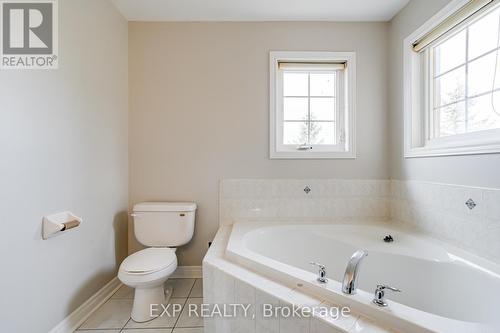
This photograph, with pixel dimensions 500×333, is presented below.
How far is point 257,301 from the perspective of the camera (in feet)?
3.38

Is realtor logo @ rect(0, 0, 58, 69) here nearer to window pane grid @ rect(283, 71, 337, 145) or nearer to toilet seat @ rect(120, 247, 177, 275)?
toilet seat @ rect(120, 247, 177, 275)

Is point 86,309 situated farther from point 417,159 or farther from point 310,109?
point 417,159

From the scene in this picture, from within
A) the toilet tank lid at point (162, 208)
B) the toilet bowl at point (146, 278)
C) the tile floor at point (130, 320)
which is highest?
the toilet tank lid at point (162, 208)

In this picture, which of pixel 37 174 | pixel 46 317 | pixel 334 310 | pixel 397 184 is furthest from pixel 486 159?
pixel 46 317

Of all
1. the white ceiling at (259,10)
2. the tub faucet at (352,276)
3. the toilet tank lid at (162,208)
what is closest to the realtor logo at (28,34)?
the white ceiling at (259,10)

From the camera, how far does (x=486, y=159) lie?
4.04ft

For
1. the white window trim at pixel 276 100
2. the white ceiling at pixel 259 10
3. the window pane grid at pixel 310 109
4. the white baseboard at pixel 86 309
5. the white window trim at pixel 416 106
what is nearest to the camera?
the white baseboard at pixel 86 309

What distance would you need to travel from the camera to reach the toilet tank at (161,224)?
1.93 m

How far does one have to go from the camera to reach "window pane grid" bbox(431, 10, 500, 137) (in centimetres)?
131

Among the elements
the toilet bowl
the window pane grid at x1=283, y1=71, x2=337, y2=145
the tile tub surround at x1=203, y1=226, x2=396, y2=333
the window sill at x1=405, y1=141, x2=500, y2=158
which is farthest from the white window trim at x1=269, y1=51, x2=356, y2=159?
the toilet bowl

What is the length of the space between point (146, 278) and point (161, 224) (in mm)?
522

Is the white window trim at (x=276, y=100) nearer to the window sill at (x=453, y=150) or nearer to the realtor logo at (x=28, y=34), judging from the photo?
the window sill at (x=453, y=150)

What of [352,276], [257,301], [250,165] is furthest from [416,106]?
[257,301]

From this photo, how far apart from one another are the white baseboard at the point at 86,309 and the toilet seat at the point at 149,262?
15.9 inches
